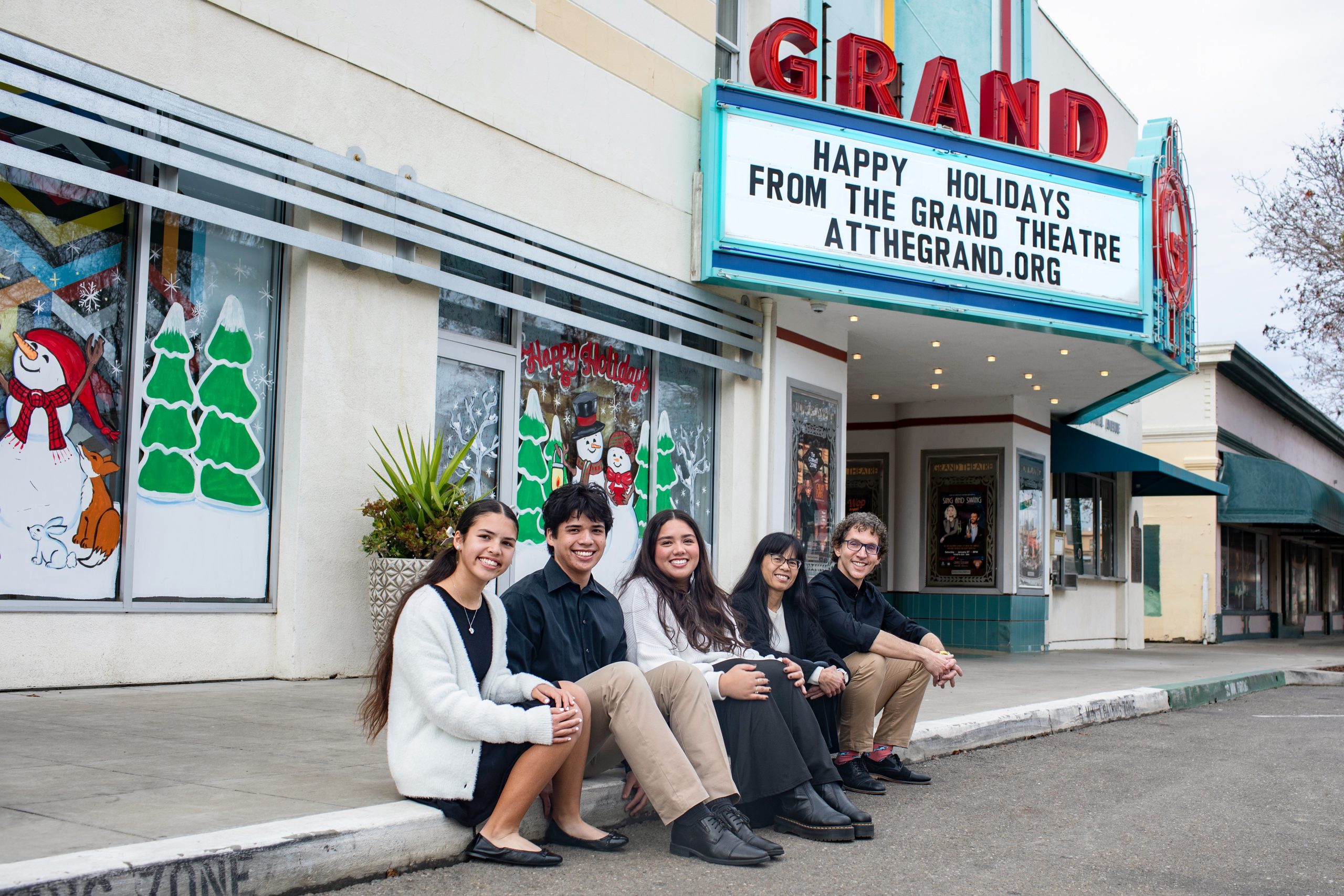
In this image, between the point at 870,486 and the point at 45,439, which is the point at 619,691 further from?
the point at 870,486

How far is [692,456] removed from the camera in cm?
1206

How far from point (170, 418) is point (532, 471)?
334cm

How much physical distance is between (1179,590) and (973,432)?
11517mm

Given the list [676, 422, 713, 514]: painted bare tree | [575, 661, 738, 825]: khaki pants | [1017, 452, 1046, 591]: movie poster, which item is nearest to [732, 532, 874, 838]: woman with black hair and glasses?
[575, 661, 738, 825]: khaki pants

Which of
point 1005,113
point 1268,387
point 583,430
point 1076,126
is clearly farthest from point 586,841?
point 1268,387

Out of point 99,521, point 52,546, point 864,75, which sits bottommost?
point 52,546

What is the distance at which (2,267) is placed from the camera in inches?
263

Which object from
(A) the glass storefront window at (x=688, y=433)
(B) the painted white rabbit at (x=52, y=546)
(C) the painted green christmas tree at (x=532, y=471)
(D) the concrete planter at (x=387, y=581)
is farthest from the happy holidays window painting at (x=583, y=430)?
(B) the painted white rabbit at (x=52, y=546)

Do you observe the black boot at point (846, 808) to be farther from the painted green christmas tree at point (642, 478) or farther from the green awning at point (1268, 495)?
the green awning at point (1268, 495)

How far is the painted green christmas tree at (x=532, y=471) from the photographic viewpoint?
10.0 meters

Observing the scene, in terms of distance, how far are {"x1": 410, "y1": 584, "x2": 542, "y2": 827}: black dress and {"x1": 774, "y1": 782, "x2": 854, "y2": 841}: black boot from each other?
1231 mm

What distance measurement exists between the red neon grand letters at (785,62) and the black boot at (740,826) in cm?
913

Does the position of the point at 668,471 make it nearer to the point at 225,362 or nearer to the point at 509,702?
the point at 225,362

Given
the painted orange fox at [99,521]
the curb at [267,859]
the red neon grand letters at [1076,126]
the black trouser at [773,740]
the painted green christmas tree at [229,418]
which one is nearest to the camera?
the curb at [267,859]
